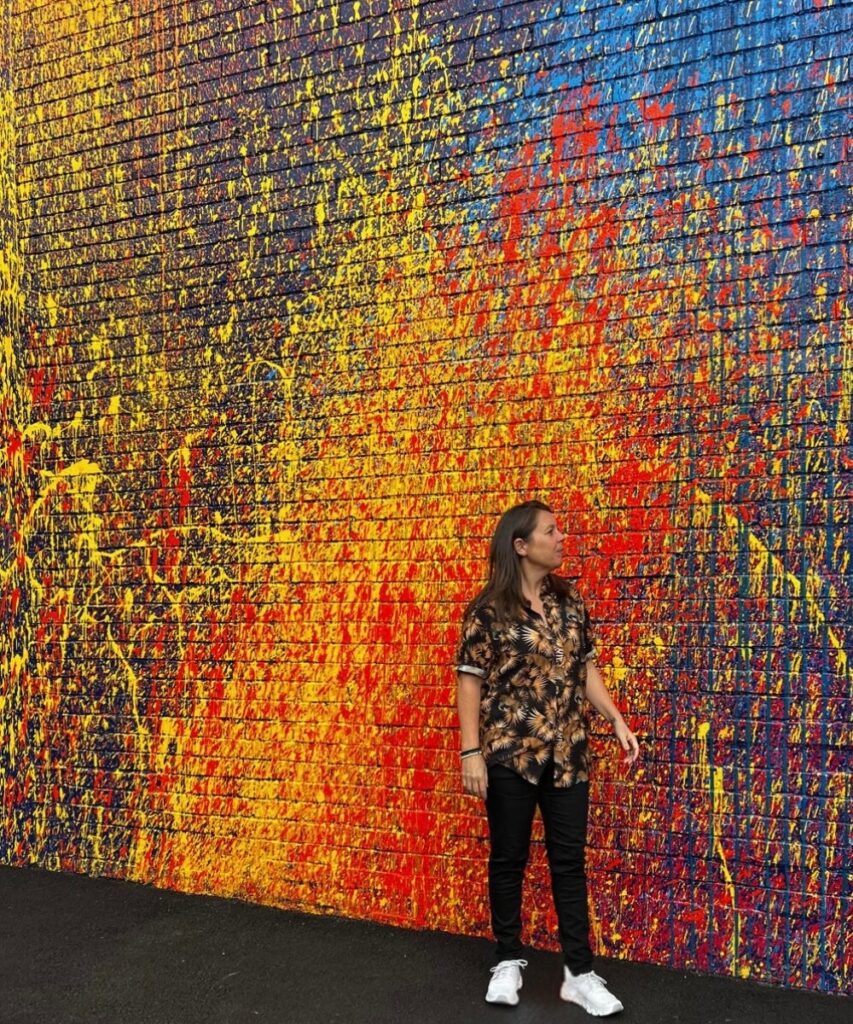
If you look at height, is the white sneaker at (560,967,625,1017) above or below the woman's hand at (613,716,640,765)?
below

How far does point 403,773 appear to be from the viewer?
4422 millimetres

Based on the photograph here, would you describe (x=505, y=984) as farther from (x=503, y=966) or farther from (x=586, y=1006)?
(x=586, y=1006)

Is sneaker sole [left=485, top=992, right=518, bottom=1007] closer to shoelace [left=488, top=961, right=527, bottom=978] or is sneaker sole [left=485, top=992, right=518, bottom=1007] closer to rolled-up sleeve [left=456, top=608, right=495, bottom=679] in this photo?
shoelace [left=488, top=961, right=527, bottom=978]

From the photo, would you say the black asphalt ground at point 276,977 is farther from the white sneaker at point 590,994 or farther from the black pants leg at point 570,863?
the black pants leg at point 570,863

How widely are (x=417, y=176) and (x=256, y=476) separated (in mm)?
1606

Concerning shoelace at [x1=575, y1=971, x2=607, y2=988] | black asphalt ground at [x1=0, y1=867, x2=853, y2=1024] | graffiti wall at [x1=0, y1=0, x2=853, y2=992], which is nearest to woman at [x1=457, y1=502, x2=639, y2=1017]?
shoelace at [x1=575, y1=971, x2=607, y2=988]

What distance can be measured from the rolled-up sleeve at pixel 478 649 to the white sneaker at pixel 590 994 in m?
1.12

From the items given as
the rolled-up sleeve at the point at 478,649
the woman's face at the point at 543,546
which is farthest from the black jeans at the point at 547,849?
the woman's face at the point at 543,546

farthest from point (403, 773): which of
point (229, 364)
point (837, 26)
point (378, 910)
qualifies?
point (837, 26)

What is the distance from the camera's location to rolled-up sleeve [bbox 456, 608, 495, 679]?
11.9 ft

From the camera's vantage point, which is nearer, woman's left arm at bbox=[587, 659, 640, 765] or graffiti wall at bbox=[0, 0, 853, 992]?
woman's left arm at bbox=[587, 659, 640, 765]

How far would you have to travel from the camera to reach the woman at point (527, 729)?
3.55 meters

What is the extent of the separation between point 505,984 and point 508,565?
1513 millimetres

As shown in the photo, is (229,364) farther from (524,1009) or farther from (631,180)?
(524,1009)
